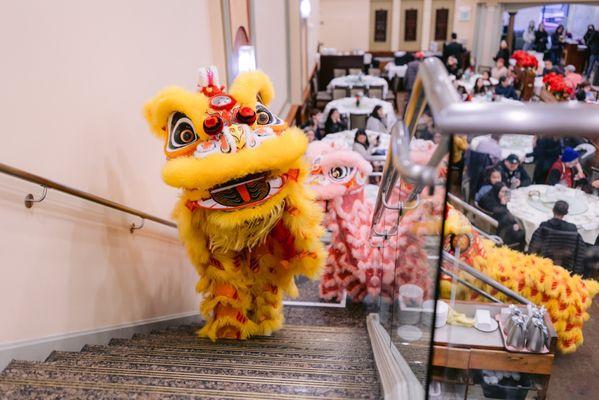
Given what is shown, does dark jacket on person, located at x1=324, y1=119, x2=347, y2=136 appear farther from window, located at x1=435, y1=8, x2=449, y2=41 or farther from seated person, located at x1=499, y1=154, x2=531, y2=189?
window, located at x1=435, y1=8, x2=449, y2=41

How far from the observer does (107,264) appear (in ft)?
10.8

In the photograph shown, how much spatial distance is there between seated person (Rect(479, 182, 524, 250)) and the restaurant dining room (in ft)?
0.06

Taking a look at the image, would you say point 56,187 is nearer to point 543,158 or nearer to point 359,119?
point 543,158

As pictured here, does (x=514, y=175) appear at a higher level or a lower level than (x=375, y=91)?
higher

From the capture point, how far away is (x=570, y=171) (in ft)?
18.0

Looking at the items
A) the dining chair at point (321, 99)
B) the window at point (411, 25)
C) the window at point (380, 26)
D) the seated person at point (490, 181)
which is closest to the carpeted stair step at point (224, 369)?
the seated person at point (490, 181)

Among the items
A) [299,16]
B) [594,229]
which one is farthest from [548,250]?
[299,16]

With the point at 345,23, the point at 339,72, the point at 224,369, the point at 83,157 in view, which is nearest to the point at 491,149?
the point at 224,369

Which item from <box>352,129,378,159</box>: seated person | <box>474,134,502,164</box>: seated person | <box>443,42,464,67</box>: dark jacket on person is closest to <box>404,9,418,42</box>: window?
<box>443,42,464,67</box>: dark jacket on person

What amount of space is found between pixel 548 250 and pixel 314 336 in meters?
2.30

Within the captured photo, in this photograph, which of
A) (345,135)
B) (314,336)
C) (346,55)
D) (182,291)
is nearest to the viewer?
(314,336)

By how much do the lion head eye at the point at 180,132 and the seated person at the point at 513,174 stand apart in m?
3.78

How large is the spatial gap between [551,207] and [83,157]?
4.43 m

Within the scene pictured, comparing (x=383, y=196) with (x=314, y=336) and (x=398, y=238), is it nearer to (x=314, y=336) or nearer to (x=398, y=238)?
(x=398, y=238)
